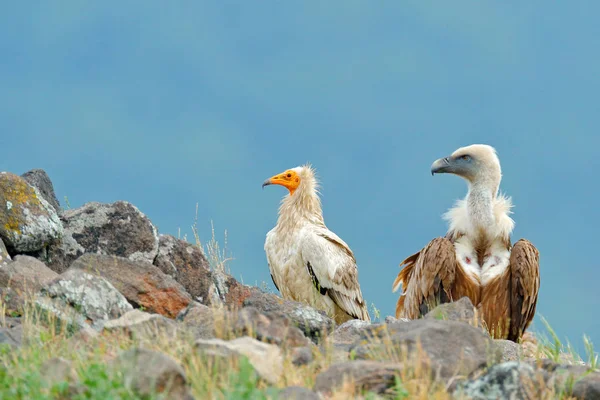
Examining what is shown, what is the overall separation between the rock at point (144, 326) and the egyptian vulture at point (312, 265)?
18.9 feet

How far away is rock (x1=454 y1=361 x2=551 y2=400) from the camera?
586 cm

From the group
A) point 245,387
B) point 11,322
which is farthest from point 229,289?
point 245,387

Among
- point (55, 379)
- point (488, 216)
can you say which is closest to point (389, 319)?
point (488, 216)

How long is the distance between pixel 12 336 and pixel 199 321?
1.33 m

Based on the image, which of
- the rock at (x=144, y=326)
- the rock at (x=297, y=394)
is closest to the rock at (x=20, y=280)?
the rock at (x=144, y=326)

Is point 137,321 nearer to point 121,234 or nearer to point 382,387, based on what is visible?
point 382,387

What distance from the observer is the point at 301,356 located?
245 inches

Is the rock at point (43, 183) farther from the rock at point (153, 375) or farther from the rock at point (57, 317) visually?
the rock at point (153, 375)

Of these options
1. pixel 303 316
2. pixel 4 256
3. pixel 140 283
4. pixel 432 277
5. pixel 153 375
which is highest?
pixel 432 277

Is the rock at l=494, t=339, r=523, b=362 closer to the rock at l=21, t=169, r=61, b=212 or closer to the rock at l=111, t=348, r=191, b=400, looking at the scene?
the rock at l=111, t=348, r=191, b=400

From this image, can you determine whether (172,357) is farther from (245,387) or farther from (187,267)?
(187,267)

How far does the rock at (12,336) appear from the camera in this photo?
21.2ft

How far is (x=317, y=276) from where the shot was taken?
12625mm

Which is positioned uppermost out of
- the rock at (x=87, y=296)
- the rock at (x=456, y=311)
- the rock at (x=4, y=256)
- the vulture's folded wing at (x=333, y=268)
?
the vulture's folded wing at (x=333, y=268)
